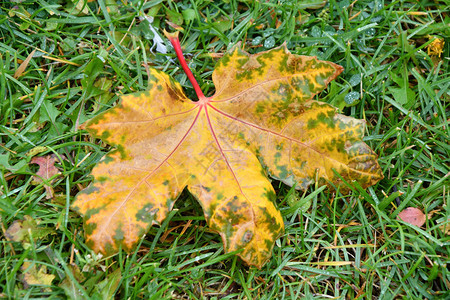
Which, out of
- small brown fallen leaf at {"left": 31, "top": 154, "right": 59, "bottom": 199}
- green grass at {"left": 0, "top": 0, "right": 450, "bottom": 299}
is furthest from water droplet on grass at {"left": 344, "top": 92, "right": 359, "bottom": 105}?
small brown fallen leaf at {"left": 31, "top": 154, "right": 59, "bottom": 199}

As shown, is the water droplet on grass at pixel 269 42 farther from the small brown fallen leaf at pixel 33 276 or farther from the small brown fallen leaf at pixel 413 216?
the small brown fallen leaf at pixel 33 276

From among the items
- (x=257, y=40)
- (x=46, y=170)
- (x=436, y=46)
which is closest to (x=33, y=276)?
(x=46, y=170)

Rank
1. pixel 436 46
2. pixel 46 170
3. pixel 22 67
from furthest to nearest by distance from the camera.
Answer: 1. pixel 436 46
2. pixel 22 67
3. pixel 46 170

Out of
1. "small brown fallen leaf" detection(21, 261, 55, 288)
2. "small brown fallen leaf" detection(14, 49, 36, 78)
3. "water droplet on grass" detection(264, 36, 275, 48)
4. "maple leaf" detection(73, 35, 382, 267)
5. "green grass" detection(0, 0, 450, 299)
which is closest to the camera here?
"maple leaf" detection(73, 35, 382, 267)

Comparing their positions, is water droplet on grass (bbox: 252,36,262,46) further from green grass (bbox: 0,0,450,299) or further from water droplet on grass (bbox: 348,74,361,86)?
water droplet on grass (bbox: 348,74,361,86)

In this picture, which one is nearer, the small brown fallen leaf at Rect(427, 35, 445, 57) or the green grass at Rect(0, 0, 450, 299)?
the green grass at Rect(0, 0, 450, 299)

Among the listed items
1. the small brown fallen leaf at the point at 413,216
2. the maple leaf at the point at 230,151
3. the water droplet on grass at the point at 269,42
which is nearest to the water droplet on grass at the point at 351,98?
the maple leaf at the point at 230,151

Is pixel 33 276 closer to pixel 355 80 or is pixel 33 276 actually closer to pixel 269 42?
pixel 269 42
